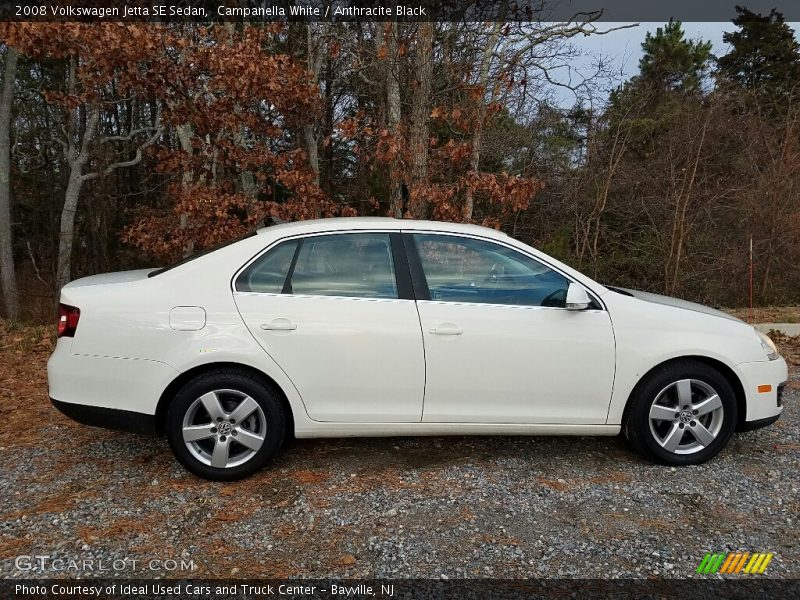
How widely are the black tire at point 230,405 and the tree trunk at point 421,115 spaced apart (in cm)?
423

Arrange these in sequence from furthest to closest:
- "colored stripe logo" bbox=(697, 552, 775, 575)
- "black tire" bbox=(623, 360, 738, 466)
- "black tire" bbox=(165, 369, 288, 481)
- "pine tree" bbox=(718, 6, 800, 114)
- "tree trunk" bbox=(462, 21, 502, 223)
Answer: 1. "pine tree" bbox=(718, 6, 800, 114)
2. "tree trunk" bbox=(462, 21, 502, 223)
3. "black tire" bbox=(623, 360, 738, 466)
4. "black tire" bbox=(165, 369, 288, 481)
5. "colored stripe logo" bbox=(697, 552, 775, 575)

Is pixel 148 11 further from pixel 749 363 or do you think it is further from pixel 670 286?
pixel 670 286

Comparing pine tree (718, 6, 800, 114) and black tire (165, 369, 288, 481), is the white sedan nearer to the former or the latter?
black tire (165, 369, 288, 481)

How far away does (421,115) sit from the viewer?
6.94 m

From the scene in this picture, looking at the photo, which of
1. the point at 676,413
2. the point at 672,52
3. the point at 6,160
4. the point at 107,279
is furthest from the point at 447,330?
the point at 672,52

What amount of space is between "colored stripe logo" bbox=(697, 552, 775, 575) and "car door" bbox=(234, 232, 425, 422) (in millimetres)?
1628

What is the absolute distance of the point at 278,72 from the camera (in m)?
6.44

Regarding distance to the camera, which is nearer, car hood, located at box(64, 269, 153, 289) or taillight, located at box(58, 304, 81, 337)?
taillight, located at box(58, 304, 81, 337)

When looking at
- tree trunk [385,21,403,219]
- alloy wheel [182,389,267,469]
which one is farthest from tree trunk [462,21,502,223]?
alloy wheel [182,389,267,469]

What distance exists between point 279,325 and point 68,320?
1256mm

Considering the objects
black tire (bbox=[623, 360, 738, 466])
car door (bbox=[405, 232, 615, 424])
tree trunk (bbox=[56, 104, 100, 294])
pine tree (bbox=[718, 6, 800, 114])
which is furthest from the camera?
pine tree (bbox=[718, 6, 800, 114])

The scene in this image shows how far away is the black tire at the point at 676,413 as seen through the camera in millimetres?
3330

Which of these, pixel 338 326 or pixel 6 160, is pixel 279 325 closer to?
pixel 338 326

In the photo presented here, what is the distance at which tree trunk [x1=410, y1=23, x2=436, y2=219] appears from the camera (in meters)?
6.77
